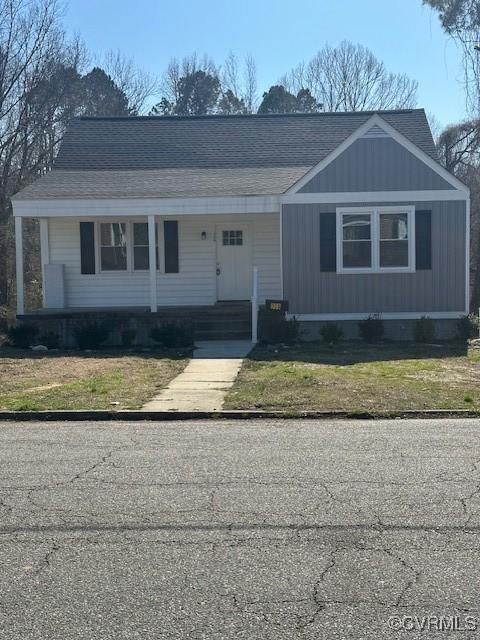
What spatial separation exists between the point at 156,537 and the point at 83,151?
1825 centimetres

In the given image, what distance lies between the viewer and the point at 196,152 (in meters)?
21.4

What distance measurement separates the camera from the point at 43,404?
1000 cm

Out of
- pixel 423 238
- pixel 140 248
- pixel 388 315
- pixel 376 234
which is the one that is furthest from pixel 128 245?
pixel 423 238

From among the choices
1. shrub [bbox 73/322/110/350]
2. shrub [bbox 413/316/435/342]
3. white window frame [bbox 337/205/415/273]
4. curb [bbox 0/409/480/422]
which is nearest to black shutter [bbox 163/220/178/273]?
shrub [bbox 73/322/110/350]

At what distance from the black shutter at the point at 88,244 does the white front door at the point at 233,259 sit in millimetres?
3429

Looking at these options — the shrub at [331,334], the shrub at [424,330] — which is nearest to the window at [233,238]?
the shrub at [331,334]

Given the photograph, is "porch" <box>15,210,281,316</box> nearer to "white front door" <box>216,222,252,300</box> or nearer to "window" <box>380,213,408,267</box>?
"white front door" <box>216,222,252,300</box>

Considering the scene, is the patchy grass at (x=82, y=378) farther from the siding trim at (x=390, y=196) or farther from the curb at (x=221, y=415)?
the siding trim at (x=390, y=196)

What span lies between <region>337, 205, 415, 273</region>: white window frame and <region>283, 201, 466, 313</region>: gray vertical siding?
138mm

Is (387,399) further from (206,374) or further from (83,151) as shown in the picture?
(83,151)

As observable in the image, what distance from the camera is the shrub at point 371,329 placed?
16969 mm

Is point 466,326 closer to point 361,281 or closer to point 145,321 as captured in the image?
point 361,281

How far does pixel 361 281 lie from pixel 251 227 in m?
3.98

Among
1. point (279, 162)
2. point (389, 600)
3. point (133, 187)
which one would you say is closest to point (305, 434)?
point (389, 600)
